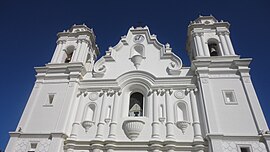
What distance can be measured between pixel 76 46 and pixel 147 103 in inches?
345

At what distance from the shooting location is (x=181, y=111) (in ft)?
44.7

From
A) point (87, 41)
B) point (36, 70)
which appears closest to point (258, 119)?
point (87, 41)

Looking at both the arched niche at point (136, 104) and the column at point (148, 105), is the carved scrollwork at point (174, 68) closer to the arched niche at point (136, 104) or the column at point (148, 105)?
the column at point (148, 105)

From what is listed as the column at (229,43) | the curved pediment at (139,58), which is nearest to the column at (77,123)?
the curved pediment at (139,58)

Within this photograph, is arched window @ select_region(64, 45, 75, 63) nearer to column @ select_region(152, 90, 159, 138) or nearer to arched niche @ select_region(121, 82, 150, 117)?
arched niche @ select_region(121, 82, 150, 117)

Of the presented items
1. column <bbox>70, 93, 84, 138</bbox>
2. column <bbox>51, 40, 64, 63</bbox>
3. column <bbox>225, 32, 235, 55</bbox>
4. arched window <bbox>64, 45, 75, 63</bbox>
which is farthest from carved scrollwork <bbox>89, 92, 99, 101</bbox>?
column <bbox>225, 32, 235, 55</bbox>

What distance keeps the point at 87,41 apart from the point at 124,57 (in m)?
4.18

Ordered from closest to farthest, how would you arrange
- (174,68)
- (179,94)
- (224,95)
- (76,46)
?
1. (224,95)
2. (179,94)
3. (174,68)
4. (76,46)

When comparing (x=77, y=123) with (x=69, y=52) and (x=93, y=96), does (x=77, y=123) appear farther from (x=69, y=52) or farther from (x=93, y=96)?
(x=69, y=52)

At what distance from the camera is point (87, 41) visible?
1862cm

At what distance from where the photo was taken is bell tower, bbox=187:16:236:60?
16172 millimetres

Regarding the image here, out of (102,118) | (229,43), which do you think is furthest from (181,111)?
(229,43)

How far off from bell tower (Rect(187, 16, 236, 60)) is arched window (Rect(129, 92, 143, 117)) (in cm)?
573

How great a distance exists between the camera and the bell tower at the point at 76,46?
1742cm
